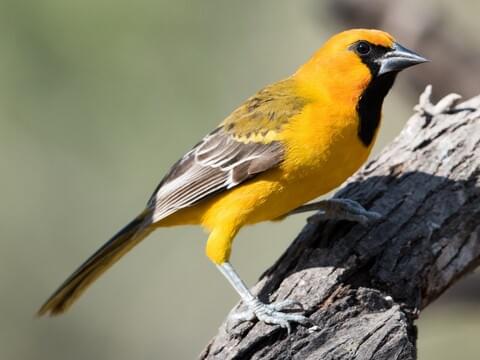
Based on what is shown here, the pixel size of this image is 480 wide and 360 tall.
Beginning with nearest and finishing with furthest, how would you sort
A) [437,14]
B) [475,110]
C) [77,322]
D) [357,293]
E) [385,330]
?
[385,330], [357,293], [475,110], [437,14], [77,322]

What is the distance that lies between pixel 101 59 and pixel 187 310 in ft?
7.91

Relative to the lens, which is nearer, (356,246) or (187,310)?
(356,246)

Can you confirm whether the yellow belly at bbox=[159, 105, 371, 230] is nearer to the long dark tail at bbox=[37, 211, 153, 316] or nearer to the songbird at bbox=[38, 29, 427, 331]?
the songbird at bbox=[38, 29, 427, 331]

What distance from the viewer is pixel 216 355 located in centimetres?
416

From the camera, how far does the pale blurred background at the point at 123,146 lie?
7660 millimetres

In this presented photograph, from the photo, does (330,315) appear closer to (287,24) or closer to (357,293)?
(357,293)

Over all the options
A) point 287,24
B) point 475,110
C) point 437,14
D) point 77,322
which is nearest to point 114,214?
point 77,322

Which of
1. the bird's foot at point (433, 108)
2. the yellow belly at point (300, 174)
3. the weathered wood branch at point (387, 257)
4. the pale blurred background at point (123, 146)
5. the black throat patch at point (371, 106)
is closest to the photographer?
the weathered wood branch at point (387, 257)

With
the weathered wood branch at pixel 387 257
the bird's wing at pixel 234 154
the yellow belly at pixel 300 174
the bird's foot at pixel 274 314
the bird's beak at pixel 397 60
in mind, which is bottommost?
the weathered wood branch at pixel 387 257

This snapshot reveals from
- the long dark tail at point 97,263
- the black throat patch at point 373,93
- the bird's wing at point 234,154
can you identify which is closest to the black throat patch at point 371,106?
the black throat patch at point 373,93

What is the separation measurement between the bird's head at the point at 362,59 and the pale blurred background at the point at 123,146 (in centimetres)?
232

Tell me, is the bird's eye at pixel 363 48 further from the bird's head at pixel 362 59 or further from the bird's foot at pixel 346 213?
the bird's foot at pixel 346 213

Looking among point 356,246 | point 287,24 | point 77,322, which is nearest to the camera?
point 356,246

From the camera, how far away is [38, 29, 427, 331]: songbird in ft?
15.4
